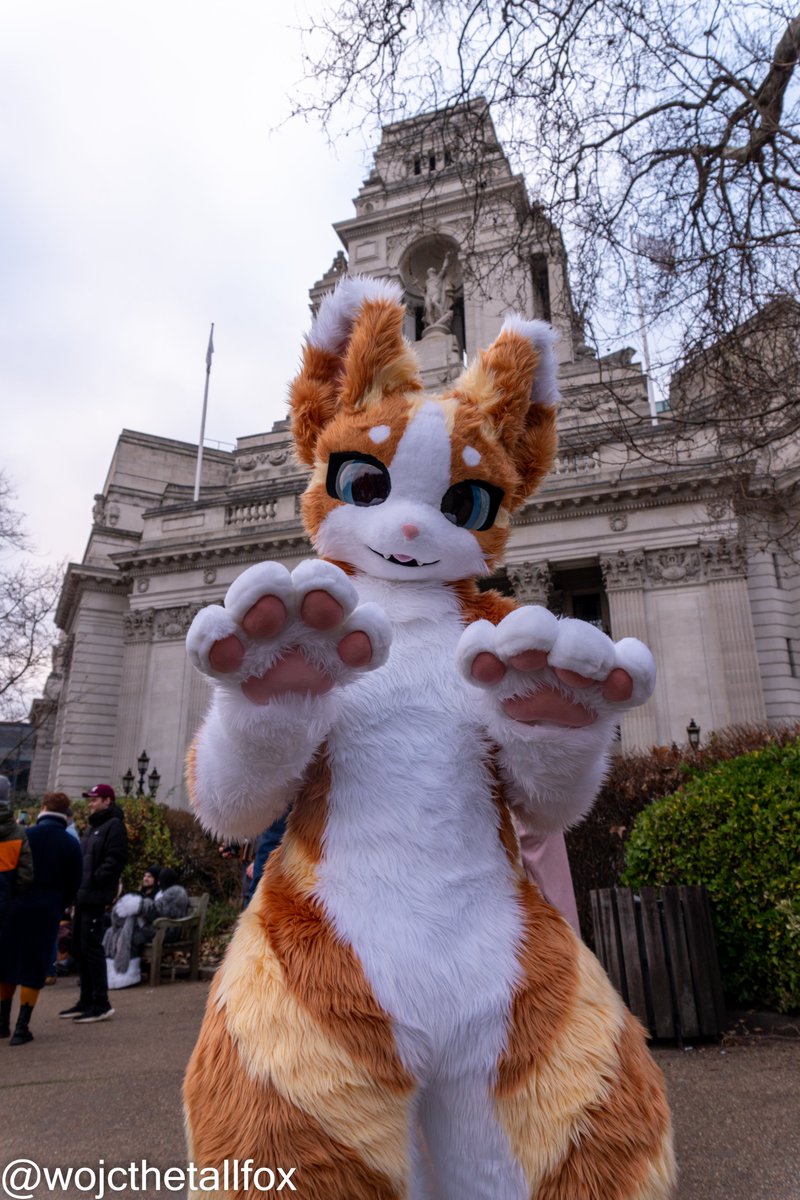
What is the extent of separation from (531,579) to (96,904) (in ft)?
53.3

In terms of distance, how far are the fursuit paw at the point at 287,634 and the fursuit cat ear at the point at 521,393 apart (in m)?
1.20

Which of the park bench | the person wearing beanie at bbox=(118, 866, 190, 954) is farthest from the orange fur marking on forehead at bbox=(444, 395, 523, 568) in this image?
the person wearing beanie at bbox=(118, 866, 190, 954)

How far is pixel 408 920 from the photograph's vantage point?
1818 millimetres

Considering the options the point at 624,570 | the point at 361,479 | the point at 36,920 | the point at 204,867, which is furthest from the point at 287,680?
the point at 624,570

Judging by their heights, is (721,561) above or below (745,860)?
above

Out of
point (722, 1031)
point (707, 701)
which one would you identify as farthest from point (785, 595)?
point (722, 1031)

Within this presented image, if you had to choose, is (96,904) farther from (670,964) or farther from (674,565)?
(674,565)

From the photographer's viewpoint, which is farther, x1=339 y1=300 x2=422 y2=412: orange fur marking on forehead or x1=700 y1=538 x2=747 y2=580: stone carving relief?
x1=700 y1=538 x2=747 y2=580: stone carving relief

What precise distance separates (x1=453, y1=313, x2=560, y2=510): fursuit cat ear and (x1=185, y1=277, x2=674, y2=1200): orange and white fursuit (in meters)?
0.68

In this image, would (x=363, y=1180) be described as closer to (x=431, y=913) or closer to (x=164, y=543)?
(x=431, y=913)

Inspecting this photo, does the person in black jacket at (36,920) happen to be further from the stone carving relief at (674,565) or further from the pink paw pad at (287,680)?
the stone carving relief at (674,565)

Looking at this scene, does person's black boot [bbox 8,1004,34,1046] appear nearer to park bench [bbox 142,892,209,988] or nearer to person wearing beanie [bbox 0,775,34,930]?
person wearing beanie [bbox 0,775,34,930]

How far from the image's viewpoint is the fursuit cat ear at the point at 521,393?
270 cm

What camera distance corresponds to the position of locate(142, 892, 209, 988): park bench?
9.70 m
